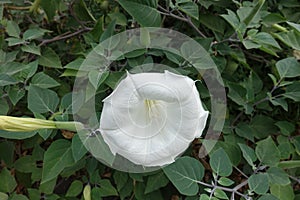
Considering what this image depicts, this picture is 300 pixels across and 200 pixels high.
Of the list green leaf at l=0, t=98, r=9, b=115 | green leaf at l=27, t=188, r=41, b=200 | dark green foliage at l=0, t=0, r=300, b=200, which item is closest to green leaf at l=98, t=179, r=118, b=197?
dark green foliage at l=0, t=0, r=300, b=200

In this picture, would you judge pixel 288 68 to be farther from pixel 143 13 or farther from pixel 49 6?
pixel 49 6

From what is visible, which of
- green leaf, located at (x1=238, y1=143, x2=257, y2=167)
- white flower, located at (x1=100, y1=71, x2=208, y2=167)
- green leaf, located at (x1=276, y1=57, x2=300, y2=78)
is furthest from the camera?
green leaf, located at (x1=276, y1=57, x2=300, y2=78)

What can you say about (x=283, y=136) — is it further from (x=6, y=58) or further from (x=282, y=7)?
(x=6, y=58)

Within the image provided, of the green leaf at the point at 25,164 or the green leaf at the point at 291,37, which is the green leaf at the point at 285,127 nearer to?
the green leaf at the point at 291,37

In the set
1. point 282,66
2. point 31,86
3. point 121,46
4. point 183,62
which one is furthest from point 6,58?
point 282,66

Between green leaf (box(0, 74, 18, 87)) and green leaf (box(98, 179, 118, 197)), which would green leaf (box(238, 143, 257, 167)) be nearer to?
green leaf (box(98, 179, 118, 197))
